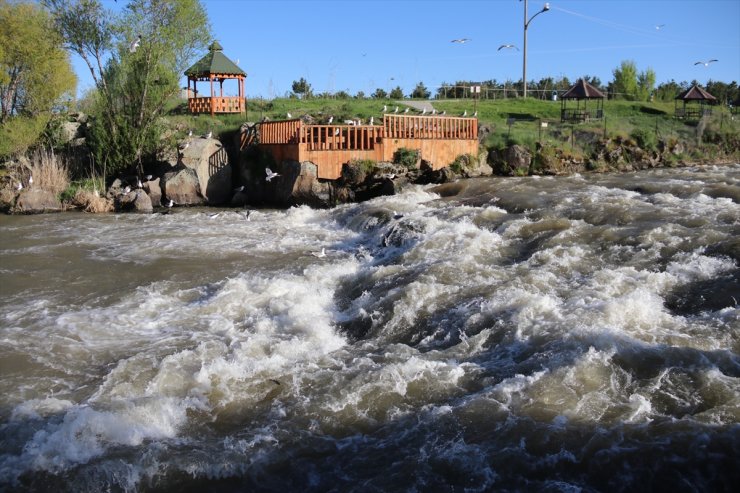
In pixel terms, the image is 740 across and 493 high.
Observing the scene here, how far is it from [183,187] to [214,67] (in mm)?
11622

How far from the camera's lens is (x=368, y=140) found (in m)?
20.2

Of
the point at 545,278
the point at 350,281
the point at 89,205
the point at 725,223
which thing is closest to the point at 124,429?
the point at 350,281

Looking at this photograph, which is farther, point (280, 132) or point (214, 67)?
point (214, 67)

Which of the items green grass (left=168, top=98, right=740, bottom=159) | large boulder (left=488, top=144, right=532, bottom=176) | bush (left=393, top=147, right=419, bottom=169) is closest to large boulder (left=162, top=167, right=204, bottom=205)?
green grass (left=168, top=98, right=740, bottom=159)

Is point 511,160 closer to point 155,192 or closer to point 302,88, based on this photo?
point 155,192

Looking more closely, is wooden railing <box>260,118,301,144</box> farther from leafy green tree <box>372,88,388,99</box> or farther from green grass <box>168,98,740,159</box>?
leafy green tree <box>372,88,388,99</box>

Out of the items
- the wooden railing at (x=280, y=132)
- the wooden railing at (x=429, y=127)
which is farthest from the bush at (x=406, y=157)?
the wooden railing at (x=280, y=132)

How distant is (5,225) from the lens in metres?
18.0

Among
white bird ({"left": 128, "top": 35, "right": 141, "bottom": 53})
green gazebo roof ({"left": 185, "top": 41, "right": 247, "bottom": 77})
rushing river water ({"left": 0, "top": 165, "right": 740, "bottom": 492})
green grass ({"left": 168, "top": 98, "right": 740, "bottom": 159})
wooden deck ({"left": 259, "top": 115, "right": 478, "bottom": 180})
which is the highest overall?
green gazebo roof ({"left": 185, "top": 41, "right": 247, "bottom": 77})

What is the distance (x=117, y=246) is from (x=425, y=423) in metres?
10.8

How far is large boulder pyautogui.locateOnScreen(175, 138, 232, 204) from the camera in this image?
21766 mm

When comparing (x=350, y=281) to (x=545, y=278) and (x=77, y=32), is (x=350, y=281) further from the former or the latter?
(x=77, y=32)

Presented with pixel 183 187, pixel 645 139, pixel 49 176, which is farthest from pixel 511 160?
pixel 49 176

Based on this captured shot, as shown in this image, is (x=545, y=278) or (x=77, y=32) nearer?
(x=545, y=278)
